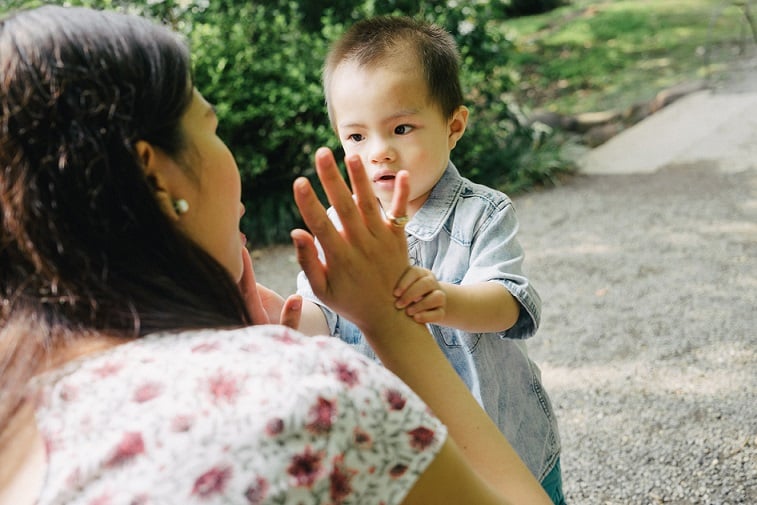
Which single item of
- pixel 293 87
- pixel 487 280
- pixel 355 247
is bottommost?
pixel 293 87

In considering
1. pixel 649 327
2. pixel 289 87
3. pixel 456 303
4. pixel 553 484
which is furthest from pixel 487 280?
pixel 289 87

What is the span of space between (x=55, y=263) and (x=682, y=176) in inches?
230

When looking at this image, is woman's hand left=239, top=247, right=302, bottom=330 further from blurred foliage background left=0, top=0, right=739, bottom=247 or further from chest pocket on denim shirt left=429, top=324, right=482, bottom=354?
blurred foliage background left=0, top=0, right=739, bottom=247

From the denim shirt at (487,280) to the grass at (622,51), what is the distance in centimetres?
707

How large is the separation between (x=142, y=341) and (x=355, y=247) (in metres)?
0.35

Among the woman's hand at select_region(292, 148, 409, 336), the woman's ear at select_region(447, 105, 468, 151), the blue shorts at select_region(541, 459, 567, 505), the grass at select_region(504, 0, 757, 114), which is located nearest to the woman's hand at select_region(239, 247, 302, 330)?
the woman's hand at select_region(292, 148, 409, 336)

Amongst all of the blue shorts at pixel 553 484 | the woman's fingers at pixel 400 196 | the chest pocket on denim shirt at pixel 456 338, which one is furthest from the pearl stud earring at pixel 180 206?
the blue shorts at pixel 553 484

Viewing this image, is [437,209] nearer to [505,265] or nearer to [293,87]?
[505,265]

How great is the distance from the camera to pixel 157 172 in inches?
39.3

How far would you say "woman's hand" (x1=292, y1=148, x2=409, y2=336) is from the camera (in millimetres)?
1087

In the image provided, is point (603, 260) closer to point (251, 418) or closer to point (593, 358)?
point (593, 358)

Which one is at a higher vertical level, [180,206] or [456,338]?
[180,206]

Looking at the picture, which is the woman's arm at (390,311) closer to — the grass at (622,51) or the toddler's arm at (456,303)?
the toddler's arm at (456,303)

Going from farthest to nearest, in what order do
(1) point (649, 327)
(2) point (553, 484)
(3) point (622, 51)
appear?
(3) point (622, 51)
(1) point (649, 327)
(2) point (553, 484)
